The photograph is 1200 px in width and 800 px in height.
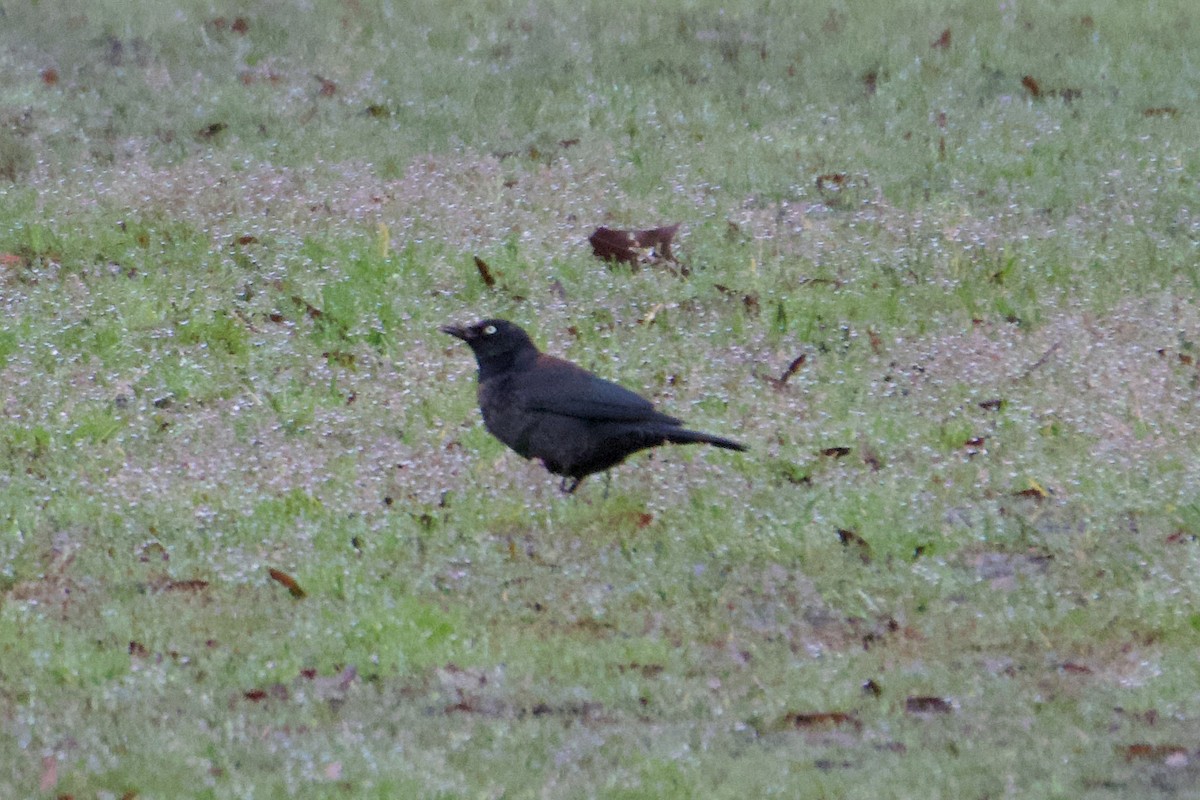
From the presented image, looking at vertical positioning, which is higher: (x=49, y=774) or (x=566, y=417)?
(x=49, y=774)

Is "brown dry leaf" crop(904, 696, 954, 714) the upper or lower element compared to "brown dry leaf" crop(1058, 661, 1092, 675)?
upper

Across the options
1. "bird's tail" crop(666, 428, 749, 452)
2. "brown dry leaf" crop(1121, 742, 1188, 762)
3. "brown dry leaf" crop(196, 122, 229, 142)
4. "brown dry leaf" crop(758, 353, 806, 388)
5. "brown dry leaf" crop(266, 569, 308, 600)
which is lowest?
"brown dry leaf" crop(196, 122, 229, 142)

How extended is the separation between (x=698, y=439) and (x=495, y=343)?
1.08m

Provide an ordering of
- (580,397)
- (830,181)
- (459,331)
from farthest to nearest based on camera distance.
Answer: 1. (830,181)
2. (459,331)
3. (580,397)

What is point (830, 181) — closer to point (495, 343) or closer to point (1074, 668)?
point (495, 343)

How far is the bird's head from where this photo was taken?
830 centimetres

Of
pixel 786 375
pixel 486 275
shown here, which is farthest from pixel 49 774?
pixel 486 275

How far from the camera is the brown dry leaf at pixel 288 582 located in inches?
265

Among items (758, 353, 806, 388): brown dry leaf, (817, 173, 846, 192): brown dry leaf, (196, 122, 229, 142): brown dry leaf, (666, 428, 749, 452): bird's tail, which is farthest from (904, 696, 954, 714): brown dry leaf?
(196, 122, 229, 142): brown dry leaf

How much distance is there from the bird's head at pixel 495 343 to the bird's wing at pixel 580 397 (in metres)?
0.14

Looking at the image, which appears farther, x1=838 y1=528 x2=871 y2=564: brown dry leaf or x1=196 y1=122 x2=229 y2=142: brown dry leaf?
x1=196 y1=122 x2=229 y2=142: brown dry leaf

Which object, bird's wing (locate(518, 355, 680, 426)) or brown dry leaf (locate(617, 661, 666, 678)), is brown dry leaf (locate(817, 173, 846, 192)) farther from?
brown dry leaf (locate(617, 661, 666, 678))

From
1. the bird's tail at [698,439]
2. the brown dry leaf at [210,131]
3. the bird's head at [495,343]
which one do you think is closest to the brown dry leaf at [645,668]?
the bird's tail at [698,439]

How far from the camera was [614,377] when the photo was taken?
9477 mm
